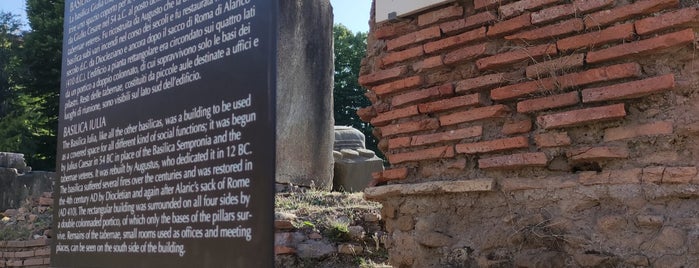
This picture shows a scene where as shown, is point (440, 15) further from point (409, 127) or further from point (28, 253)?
point (28, 253)

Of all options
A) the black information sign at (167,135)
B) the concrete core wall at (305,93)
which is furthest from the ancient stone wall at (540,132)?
the concrete core wall at (305,93)

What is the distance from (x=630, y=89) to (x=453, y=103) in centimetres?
85

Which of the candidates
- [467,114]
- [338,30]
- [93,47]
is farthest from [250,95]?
[338,30]

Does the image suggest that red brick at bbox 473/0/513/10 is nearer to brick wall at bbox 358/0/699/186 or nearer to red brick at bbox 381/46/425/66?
brick wall at bbox 358/0/699/186

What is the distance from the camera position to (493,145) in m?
3.15

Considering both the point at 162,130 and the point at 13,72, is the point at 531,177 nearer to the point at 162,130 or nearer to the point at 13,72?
the point at 162,130

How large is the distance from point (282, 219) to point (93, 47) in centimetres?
269

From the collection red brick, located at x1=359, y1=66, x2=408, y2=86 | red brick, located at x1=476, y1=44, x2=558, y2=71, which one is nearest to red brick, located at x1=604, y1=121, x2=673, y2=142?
red brick, located at x1=476, y1=44, x2=558, y2=71

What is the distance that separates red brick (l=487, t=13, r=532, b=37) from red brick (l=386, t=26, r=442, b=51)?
31 cm

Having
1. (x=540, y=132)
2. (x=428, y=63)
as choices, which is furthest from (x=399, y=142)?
(x=540, y=132)

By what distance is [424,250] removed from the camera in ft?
11.1

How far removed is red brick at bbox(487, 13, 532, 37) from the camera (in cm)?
312

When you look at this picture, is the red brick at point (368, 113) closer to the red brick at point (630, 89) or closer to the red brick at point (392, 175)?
the red brick at point (392, 175)

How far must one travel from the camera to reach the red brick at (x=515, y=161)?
3000mm
